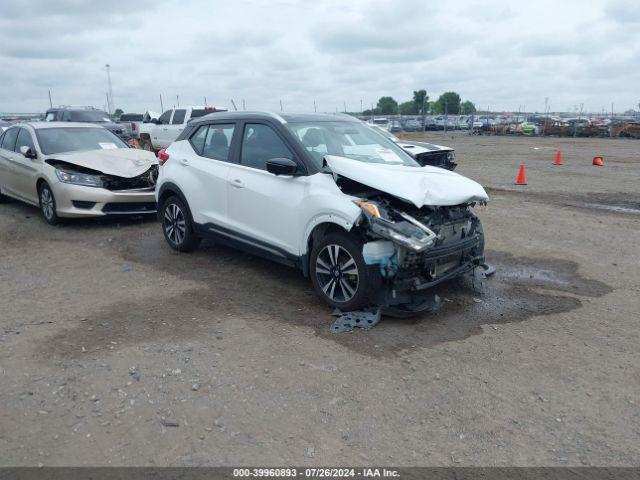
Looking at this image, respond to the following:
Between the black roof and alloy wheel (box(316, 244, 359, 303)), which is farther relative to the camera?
the black roof

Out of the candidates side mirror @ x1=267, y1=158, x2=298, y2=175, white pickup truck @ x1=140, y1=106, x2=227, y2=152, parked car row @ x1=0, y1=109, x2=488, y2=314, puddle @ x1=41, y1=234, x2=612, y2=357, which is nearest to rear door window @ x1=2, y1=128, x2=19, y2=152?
parked car row @ x1=0, y1=109, x2=488, y2=314

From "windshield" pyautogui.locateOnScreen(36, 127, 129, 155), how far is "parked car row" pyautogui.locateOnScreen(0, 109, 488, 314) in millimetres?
3080

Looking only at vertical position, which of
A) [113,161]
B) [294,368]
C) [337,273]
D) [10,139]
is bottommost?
[294,368]

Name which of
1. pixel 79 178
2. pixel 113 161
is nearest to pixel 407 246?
pixel 79 178

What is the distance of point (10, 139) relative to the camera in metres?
10.2

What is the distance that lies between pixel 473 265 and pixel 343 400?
2515 mm

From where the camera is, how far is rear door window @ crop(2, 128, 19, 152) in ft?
32.8

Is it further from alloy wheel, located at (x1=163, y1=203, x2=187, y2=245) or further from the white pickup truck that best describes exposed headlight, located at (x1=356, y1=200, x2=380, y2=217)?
the white pickup truck

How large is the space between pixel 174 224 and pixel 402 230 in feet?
11.9

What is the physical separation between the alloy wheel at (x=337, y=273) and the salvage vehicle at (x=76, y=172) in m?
4.76

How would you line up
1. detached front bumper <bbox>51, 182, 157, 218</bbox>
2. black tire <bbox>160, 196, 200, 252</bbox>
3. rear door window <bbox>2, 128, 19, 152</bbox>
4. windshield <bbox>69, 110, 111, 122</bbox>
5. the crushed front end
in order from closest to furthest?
the crushed front end < black tire <bbox>160, 196, 200, 252</bbox> < detached front bumper <bbox>51, 182, 157, 218</bbox> < rear door window <bbox>2, 128, 19, 152</bbox> < windshield <bbox>69, 110, 111, 122</bbox>

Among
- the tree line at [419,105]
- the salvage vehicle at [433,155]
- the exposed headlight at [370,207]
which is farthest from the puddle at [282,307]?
the tree line at [419,105]

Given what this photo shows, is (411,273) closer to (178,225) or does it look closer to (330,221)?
(330,221)

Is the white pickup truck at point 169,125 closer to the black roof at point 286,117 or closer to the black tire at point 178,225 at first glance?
the black tire at point 178,225
